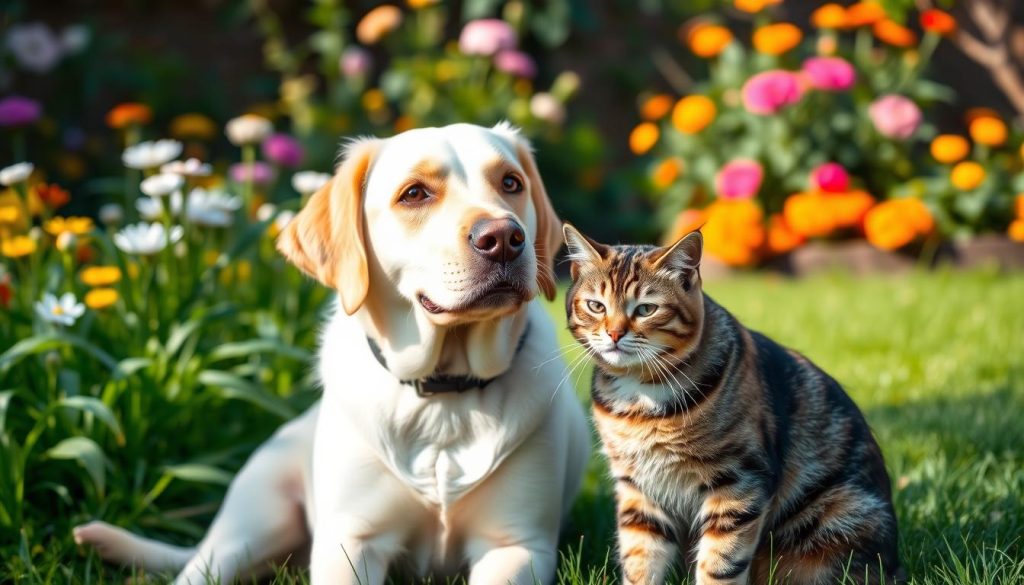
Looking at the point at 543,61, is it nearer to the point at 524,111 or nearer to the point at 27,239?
the point at 524,111

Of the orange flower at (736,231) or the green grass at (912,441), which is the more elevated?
the green grass at (912,441)

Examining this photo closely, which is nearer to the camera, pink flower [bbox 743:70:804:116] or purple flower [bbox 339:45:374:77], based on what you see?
pink flower [bbox 743:70:804:116]

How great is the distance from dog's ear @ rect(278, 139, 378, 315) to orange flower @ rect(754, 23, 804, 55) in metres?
5.06

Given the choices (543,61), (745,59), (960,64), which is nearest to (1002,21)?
(960,64)

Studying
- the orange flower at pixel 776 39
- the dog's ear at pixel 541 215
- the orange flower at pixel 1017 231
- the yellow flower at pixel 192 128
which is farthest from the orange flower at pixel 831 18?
the dog's ear at pixel 541 215

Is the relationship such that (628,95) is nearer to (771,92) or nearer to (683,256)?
(771,92)

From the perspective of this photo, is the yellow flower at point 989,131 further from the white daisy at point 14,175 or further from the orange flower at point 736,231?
the white daisy at point 14,175

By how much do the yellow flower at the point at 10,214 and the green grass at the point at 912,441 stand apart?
0.89 meters

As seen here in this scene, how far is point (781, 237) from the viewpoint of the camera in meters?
7.10

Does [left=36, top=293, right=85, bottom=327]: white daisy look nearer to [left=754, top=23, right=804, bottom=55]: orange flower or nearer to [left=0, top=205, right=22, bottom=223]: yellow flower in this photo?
[left=0, top=205, right=22, bottom=223]: yellow flower

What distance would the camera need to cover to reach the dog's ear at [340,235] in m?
2.54

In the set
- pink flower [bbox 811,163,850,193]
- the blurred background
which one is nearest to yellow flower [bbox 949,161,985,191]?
the blurred background

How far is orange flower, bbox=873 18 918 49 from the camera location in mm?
7148

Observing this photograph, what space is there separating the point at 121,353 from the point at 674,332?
6.95 ft
